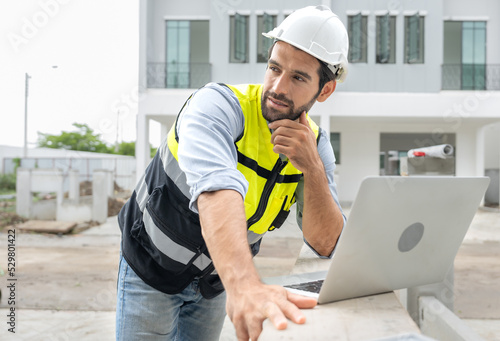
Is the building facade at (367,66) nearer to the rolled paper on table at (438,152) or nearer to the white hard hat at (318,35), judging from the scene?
the rolled paper on table at (438,152)

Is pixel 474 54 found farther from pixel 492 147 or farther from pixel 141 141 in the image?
pixel 141 141

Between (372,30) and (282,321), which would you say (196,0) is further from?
(282,321)

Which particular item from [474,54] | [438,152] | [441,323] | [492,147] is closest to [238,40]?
[474,54]

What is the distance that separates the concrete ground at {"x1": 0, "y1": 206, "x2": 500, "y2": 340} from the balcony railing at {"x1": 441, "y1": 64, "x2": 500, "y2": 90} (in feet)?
17.5

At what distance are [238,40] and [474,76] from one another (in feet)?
21.5

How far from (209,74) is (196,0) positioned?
2.27 m

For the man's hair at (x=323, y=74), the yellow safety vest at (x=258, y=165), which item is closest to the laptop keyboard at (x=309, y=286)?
A: the yellow safety vest at (x=258, y=165)

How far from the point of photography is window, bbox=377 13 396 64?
1262 centimetres

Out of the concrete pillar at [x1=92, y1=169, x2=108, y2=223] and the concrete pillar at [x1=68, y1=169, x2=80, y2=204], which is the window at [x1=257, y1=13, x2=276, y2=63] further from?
the concrete pillar at [x1=68, y1=169, x2=80, y2=204]

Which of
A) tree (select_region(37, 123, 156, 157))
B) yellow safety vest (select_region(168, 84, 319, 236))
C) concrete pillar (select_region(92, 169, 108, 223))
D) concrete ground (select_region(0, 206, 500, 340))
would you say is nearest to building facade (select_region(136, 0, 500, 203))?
concrete pillar (select_region(92, 169, 108, 223))

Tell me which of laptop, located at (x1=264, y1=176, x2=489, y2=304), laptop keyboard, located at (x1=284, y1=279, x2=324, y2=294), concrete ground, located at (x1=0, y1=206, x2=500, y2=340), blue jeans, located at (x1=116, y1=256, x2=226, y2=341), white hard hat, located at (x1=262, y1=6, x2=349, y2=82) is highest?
white hard hat, located at (x1=262, y1=6, x2=349, y2=82)

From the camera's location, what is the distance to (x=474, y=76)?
13375 mm

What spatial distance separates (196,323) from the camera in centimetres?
175

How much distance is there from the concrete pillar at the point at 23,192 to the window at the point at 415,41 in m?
9.57
